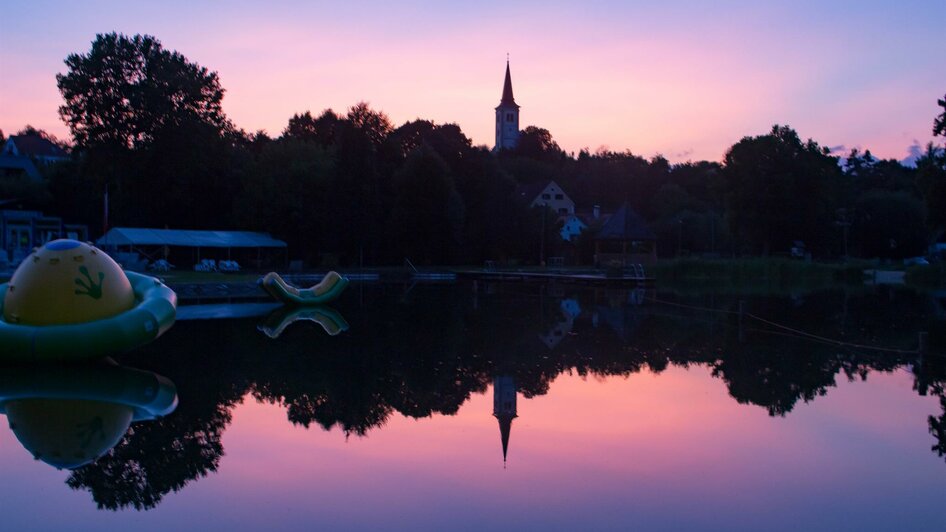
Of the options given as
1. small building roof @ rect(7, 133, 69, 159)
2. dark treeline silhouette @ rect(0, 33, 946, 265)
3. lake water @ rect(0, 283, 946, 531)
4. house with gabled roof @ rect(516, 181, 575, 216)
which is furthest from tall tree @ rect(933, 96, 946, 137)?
small building roof @ rect(7, 133, 69, 159)

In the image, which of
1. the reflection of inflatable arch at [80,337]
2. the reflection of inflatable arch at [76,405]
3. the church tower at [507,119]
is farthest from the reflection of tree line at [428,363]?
the church tower at [507,119]

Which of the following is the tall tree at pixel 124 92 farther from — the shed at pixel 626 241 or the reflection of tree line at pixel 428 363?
the reflection of tree line at pixel 428 363

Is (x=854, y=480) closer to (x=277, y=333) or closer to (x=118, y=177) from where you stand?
(x=277, y=333)

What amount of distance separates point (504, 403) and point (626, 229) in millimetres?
→ 44402

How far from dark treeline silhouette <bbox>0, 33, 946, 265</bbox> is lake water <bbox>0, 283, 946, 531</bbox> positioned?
34005 millimetres

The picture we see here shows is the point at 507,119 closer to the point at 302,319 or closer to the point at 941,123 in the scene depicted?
the point at 941,123

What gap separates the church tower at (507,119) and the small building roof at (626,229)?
234ft

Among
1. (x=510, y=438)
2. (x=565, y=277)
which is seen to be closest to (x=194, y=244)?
(x=565, y=277)

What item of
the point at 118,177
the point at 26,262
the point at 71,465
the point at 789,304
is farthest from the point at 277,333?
the point at 118,177

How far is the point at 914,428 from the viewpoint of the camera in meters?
10.1

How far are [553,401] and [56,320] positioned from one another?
8.15 m

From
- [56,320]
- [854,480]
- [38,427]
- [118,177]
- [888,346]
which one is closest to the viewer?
[854,480]

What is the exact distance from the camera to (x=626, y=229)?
54.4 meters

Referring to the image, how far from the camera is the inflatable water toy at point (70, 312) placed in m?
12.9
